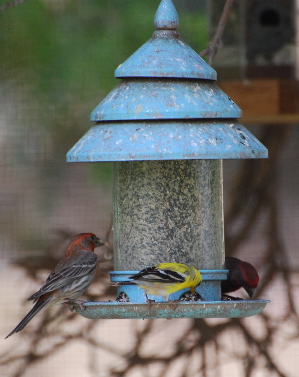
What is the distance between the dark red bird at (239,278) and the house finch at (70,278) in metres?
0.69

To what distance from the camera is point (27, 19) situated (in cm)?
526

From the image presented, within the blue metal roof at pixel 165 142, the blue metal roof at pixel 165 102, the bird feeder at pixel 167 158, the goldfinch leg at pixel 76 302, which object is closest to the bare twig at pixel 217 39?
the bird feeder at pixel 167 158

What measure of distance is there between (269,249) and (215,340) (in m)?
0.67

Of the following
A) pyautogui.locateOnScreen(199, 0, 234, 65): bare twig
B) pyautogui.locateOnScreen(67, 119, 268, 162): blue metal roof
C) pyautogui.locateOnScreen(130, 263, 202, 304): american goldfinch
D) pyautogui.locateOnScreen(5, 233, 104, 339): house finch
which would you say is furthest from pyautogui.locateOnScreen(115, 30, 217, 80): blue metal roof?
pyautogui.locateOnScreen(5, 233, 104, 339): house finch

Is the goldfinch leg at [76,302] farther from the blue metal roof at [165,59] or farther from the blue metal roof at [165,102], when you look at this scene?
the blue metal roof at [165,59]

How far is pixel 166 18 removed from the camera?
383 cm

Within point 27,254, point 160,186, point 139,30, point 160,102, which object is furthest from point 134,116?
point 27,254

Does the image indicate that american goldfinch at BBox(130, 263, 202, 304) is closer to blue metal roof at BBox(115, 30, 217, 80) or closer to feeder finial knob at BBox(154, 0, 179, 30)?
blue metal roof at BBox(115, 30, 217, 80)

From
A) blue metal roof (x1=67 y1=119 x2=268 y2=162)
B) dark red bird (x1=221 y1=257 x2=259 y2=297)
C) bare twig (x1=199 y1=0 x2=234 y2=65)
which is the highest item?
bare twig (x1=199 y1=0 x2=234 y2=65)

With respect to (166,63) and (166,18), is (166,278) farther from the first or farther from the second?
(166,18)

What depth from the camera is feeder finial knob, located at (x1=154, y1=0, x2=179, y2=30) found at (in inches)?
150

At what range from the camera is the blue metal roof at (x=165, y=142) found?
11.3 ft

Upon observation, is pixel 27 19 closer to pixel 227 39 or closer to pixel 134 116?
pixel 227 39

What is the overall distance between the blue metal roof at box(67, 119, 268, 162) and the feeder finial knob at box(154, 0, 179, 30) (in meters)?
0.49
